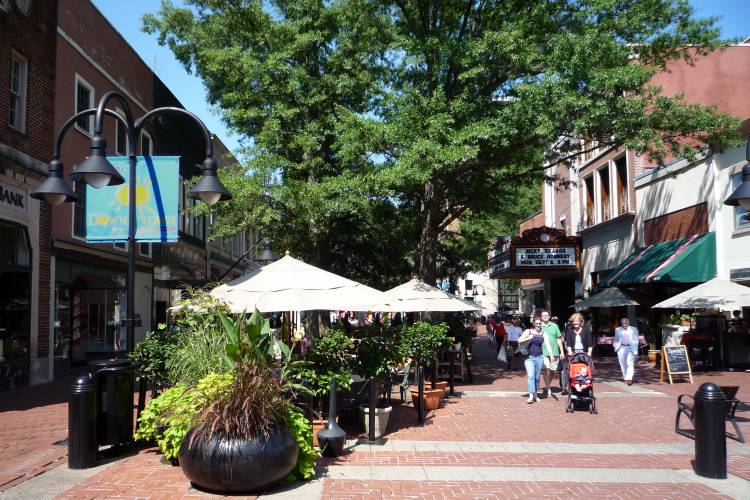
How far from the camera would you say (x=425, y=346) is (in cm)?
1154

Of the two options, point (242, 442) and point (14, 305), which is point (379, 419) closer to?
point (242, 442)

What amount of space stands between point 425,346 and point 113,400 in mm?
5600

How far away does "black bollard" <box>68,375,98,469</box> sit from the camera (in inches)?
276

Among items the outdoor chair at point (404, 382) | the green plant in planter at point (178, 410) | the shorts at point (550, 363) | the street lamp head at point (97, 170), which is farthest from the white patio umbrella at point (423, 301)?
the street lamp head at point (97, 170)

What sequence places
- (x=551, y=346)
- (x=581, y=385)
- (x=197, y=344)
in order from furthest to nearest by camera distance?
(x=551, y=346), (x=581, y=385), (x=197, y=344)

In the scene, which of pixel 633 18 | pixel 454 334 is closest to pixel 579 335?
pixel 454 334

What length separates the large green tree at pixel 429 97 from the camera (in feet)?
45.3

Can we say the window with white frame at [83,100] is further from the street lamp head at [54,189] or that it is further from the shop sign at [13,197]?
the street lamp head at [54,189]

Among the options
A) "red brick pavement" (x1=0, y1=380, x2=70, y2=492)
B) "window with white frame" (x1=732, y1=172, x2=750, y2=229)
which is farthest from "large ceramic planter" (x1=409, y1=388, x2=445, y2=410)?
"window with white frame" (x1=732, y1=172, x2=750, y2=229)

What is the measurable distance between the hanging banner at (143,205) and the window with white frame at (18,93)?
7.30 m

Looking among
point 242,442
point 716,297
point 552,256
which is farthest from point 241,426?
point 552,256

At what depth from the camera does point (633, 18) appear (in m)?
14.6

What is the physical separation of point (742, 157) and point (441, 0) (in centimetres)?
984

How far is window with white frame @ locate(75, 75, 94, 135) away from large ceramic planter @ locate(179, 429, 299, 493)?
48.4ft
